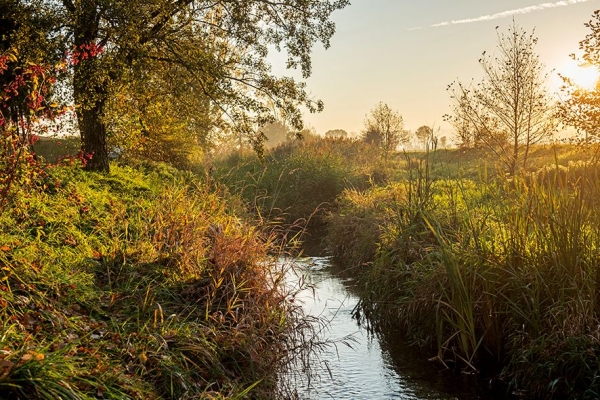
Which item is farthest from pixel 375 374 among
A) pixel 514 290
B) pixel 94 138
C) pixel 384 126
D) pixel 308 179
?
pixel 384 126

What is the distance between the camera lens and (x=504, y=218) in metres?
7.27

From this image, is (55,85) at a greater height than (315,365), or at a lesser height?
greater

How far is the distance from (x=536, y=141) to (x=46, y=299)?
759 inches

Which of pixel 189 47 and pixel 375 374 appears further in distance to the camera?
pixel 189 47

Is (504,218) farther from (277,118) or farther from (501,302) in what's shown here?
(277,118)

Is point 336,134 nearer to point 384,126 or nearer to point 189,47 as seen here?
point 384,126

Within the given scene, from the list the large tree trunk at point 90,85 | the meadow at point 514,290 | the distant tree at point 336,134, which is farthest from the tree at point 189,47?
the distant tree at point 336,134

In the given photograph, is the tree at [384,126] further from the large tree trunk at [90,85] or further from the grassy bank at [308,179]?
the large tree trunk at [90,85]

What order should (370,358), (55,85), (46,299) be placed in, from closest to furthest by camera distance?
(46,299), (370,358), (55,85)

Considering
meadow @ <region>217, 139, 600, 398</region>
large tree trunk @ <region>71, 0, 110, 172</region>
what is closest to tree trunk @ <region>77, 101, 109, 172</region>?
large tree trunk @ <region>71, 0, 110, 172</region>

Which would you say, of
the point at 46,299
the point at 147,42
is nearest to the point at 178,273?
the point at 46,299

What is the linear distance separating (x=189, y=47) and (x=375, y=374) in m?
9.91

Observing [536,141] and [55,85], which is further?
[536,141]

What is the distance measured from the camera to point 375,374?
7.09 metres
